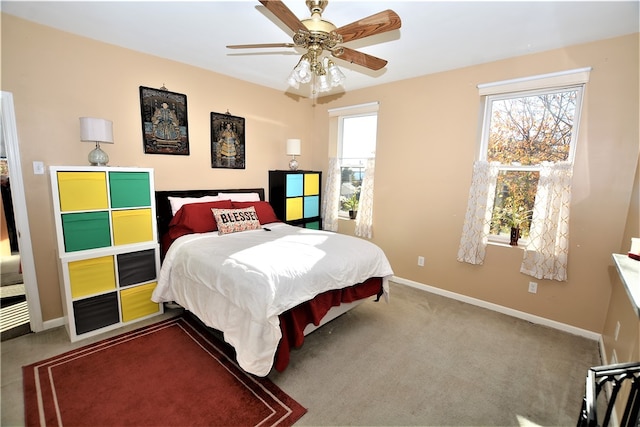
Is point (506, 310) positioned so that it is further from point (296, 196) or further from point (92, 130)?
point (92, 130)

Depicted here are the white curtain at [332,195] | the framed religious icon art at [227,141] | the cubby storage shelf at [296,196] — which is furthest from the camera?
the white curtain at [332,195]

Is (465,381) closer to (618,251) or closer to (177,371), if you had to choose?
(618,251)

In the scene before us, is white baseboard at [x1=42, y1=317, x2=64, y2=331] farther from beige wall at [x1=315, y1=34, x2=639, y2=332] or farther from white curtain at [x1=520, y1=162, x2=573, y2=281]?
white curtain at [x1=520, y1=162, x2=573, y2=281]

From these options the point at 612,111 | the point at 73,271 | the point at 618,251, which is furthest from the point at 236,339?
the point at 612,111

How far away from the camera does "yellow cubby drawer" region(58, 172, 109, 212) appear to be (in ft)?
7.54

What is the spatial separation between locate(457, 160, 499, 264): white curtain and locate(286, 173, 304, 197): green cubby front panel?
7.34ft

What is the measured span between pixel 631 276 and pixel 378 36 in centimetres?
239

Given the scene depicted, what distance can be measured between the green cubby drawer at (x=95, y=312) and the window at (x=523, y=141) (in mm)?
3879

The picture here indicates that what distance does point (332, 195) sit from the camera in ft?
14.9

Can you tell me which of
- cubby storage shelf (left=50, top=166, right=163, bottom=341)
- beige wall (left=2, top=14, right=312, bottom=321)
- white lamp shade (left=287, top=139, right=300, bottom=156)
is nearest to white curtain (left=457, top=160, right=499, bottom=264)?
white lamp shade (left=287, top=139, right=300, bottom=156)

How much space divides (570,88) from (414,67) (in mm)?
1463

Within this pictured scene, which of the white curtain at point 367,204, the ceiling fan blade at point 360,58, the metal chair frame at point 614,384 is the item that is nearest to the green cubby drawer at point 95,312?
the ceiling fan blade at point 360,58

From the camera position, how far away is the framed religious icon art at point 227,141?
365cm

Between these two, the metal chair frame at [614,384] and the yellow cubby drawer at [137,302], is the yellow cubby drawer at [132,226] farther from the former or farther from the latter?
the metal chair frame at [614,384]
